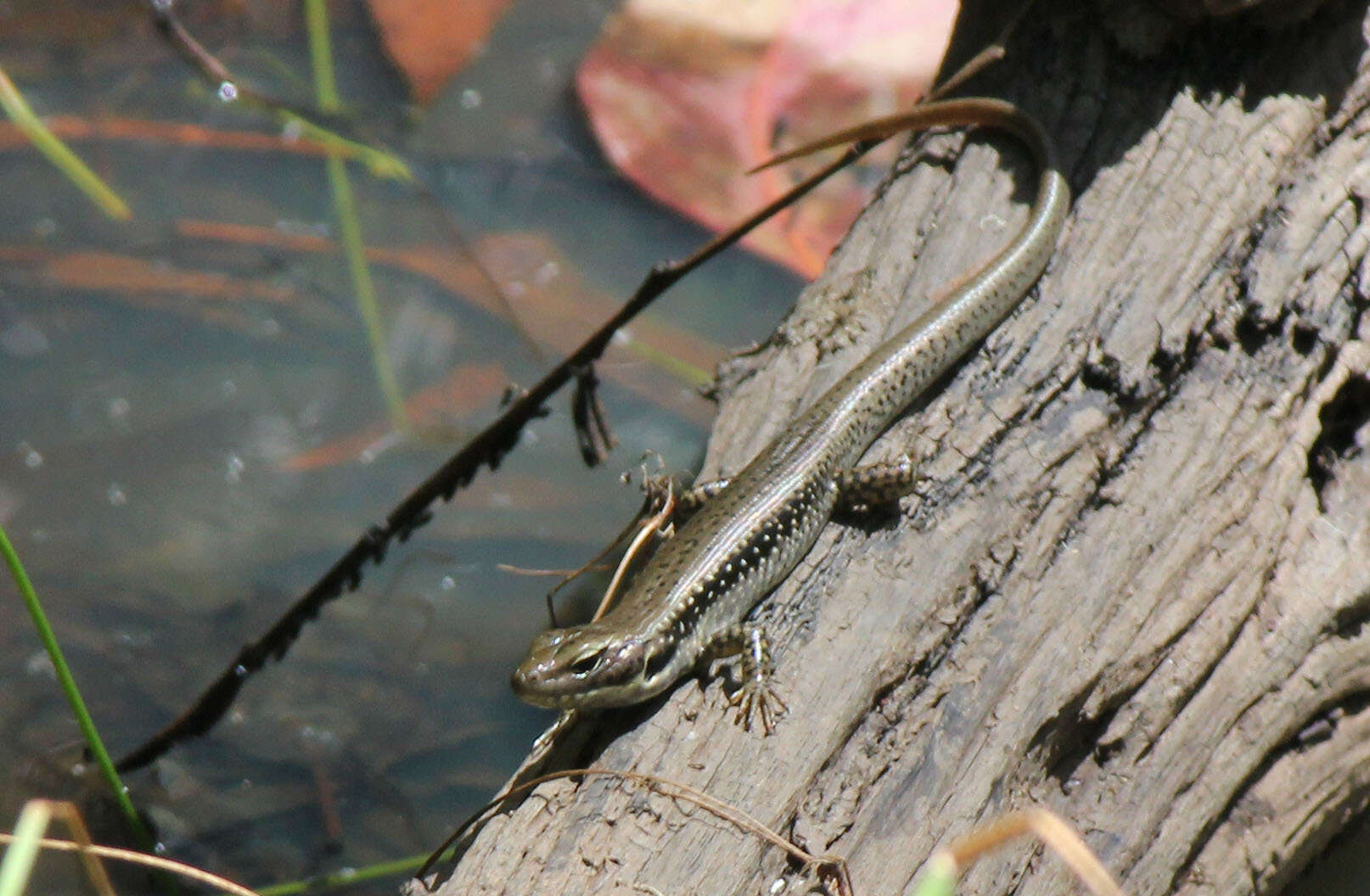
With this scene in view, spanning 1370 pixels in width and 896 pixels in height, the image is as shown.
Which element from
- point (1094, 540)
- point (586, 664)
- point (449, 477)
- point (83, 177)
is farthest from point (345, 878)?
point (83, 177)

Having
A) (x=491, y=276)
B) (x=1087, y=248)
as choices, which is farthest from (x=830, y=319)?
(x=491, y=276)

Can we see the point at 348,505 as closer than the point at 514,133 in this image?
Yes

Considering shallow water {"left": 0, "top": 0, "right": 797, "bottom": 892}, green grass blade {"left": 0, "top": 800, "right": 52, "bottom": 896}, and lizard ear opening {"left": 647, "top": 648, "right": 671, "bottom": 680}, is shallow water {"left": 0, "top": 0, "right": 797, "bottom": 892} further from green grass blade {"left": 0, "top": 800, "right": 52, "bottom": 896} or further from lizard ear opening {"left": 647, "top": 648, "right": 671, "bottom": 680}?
green grass blade {"left": 0, "top": 800, "right": 52, "bottom": 896}

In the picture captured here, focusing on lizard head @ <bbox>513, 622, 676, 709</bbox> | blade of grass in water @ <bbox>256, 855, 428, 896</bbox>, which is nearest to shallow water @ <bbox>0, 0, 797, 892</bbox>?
blade of grass in water @ <bbox>256, 855, 428, 896</bbox>

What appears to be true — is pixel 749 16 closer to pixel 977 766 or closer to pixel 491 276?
pixel 491 276

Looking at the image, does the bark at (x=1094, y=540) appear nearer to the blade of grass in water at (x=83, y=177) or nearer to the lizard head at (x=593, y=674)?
the lizard head at (x=593, y=674)

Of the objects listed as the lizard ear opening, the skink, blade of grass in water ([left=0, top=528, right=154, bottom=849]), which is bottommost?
blade of grass in water ([left=0, top=528, right=154, bottom=849])
